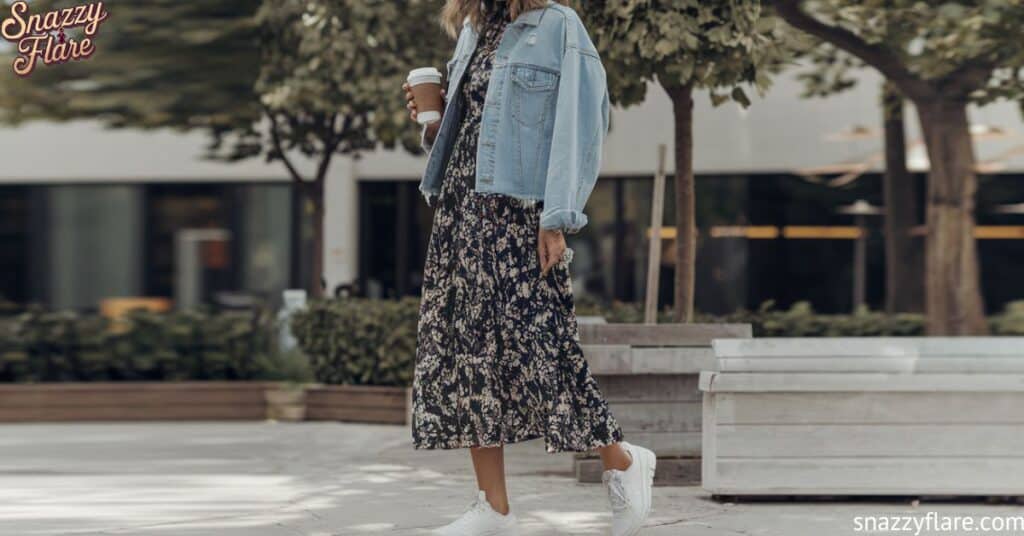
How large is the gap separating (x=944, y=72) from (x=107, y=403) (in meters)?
5.90

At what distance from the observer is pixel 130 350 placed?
428 inches

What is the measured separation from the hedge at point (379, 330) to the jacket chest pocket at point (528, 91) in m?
4.99

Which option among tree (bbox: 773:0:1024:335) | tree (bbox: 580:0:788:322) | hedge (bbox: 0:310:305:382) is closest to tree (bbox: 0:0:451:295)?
hedge (bbox: 0:310:305:382)

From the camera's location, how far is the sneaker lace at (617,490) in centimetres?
491

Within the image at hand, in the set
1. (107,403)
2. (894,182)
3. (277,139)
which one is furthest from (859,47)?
(107,403)

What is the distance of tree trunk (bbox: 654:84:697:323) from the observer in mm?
7559

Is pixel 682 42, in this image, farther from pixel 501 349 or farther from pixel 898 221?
pixel 898 221

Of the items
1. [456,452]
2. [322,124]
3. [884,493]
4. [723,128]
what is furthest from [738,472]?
[723,128]

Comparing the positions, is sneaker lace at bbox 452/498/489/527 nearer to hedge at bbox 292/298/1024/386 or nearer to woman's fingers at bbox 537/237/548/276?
woman's fingers at bbox 537/237/548/276

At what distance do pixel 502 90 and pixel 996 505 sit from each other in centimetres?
253

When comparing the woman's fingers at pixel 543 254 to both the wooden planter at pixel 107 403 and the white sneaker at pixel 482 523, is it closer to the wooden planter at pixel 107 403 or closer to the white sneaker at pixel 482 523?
the white sneaker at pixel 482 523

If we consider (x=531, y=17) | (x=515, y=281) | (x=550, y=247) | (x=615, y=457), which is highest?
(x=531, y=17)

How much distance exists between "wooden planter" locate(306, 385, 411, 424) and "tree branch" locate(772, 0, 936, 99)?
3404 mm

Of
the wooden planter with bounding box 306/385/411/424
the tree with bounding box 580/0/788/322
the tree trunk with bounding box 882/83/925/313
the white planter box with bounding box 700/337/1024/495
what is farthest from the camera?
the tree trunk with bounding box 882/83/925/313
